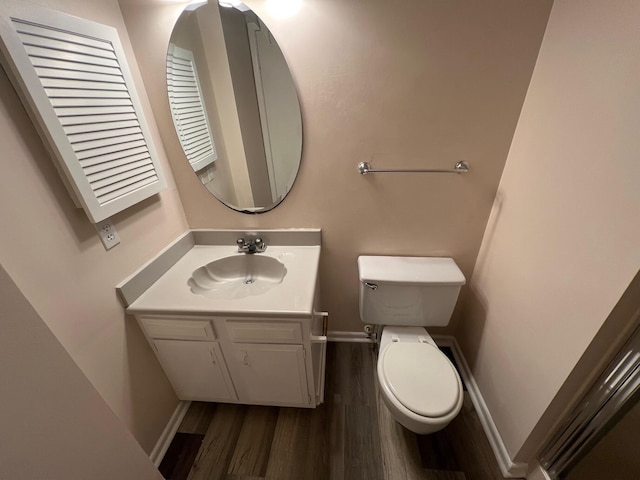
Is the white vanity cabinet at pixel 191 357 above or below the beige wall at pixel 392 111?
below

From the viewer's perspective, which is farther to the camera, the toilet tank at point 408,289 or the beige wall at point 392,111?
the toilet tank at point 408,289

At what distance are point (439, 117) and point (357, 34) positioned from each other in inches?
19.1

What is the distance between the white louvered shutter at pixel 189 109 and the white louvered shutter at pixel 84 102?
0.53 feet

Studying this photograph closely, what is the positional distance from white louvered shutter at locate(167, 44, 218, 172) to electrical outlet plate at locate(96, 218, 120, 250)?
481mm

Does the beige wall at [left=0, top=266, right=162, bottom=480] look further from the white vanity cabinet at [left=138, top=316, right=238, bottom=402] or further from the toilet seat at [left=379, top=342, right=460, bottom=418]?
the toilet seat at [left=379, top=342, right=460, bottom=418]

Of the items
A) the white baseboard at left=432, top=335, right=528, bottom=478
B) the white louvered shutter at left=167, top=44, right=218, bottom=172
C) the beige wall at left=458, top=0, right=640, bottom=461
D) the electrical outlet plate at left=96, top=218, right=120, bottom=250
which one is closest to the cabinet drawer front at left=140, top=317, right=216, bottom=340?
the electrical outlet plate at left=96, top=218, right=120, bottom=250

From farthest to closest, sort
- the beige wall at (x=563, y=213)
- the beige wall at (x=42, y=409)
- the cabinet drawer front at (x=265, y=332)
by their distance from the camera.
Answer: the cabinet drawer front at (x=265, y=332)
the beige wall at (x=563, y=213)
the beige wall at (x=42, y=409)

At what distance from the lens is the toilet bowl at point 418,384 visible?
1.04 meters

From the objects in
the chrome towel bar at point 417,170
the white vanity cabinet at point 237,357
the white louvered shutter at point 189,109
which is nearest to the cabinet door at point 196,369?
the white vanity cabinet at point 237,357

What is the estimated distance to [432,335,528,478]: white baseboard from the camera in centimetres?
115

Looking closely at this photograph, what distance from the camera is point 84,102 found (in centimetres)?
88

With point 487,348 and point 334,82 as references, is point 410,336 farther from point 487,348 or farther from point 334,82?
point 334,82

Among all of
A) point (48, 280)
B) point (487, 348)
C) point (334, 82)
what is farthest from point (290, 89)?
point (487, 348)

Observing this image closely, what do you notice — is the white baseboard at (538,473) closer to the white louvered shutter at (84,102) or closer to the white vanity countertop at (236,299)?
the white vanity countertop at (236,299)
